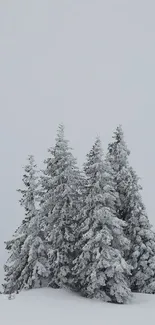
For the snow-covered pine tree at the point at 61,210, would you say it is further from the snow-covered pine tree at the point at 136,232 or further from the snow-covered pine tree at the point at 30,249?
the snow-covered pine tree at the point at 136,232

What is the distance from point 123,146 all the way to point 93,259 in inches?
471

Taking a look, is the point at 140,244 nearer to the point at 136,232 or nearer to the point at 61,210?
the point at 136,232

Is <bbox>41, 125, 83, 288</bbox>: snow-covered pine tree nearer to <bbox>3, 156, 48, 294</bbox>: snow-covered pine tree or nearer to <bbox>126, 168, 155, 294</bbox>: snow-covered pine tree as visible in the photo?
<bbox>3, 156, 48, 294</bbox>: snow-covered pine tree

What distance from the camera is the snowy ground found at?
16.8 meters

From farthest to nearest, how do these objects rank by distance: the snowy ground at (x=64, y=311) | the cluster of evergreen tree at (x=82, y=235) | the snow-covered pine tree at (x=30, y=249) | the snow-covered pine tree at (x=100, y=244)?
the snow-covered pine tree at (x=30, y=249) → the cluster of evergreen tree at (x=82, y=235) → the snow-covered pine tree at (x=100, y=244) → the snowy ground at (x=64, y=311)

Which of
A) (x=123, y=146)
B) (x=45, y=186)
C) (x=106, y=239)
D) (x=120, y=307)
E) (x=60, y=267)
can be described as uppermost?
(x=123, y=146)

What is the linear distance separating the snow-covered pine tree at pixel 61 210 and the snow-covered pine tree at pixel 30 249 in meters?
0.72

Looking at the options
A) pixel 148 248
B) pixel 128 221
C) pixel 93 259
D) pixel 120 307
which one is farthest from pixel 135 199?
pixel 120 307

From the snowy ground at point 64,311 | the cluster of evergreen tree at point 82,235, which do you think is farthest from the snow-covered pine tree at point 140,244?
the snowy ground at point 64,311

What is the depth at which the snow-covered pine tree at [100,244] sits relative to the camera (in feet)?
74.5

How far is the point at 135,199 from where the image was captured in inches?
1169

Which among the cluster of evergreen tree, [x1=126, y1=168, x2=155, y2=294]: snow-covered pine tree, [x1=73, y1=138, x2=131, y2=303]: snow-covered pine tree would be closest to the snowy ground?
[x1=73, y1=138, x2=131, y2=303]: snow-covered pine tree

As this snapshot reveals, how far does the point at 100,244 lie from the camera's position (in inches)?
923

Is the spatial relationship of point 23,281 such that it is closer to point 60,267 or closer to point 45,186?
point 60,267
